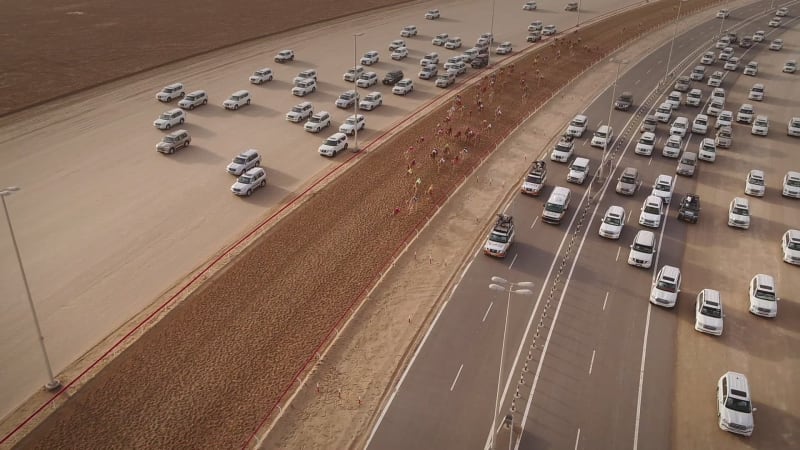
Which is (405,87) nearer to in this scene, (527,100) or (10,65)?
(527,100)

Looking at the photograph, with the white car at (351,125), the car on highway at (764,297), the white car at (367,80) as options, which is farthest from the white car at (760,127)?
the white car at (367,80)

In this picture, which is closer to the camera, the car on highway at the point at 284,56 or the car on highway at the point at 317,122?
the car on highway at the point at 317,122

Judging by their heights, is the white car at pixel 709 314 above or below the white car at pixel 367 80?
below

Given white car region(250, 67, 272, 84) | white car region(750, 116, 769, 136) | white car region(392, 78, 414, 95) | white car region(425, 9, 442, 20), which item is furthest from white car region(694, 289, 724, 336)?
white car region(425, 9, 442, 20)

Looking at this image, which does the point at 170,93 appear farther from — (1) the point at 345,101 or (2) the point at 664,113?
(2) the point at 664,113

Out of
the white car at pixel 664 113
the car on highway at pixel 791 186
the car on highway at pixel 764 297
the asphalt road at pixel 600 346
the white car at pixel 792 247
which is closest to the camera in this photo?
the asphalt road at pixel 600 346

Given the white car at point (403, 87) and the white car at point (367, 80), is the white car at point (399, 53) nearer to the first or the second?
the white car at point (367, 80)

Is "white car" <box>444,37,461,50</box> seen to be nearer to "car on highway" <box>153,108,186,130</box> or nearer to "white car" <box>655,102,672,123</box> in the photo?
"white car" <box>655,102,672,123</box>
